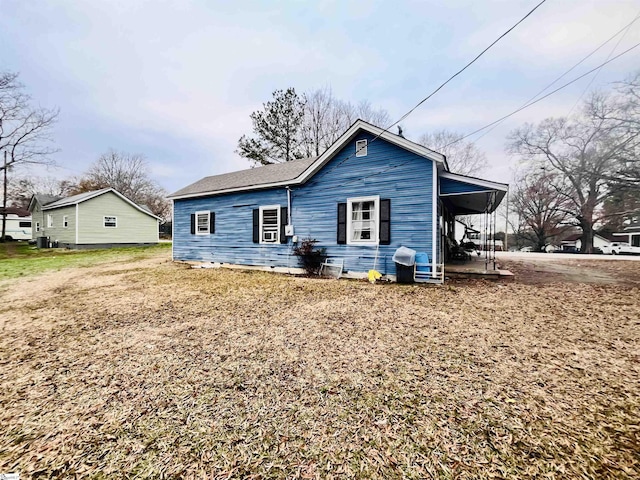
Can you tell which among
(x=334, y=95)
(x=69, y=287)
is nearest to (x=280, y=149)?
(x=334, y=95)

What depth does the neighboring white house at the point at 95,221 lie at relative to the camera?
19.4 meters

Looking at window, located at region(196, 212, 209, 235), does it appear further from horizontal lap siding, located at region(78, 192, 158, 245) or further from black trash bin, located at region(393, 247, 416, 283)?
horizontal lap siding, located at region(78, 192, 158, 245)

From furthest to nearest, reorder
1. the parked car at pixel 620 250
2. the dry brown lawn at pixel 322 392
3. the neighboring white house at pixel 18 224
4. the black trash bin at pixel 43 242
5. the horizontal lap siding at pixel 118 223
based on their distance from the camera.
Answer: the neighboring white house at pixel 18 224
the parked car at pixel 620 250
the black trash bin at pixel 43 242
the horizontal lap siding at pixel 118 223
the dry brown lawn at pixel 322 392

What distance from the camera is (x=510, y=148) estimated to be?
87.5 ft

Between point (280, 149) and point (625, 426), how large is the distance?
2357 cm

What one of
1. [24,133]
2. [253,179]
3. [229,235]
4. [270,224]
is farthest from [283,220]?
[24,133]

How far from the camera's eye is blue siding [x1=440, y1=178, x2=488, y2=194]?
25.9 feet

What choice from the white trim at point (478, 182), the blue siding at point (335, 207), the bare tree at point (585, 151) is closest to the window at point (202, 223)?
the blue siding at point (335, 207)

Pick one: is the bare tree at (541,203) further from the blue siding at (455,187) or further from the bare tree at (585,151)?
the blue siding at (455,187)

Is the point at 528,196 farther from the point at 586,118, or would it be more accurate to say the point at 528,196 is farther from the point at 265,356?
the point at 265,356

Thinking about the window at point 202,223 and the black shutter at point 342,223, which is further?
the window at point 202,223

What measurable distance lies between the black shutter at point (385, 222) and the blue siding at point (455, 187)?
1.77 metres

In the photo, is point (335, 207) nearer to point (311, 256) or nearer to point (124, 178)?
point (311, 256)

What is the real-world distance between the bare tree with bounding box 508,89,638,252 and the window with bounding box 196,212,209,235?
24314mm
